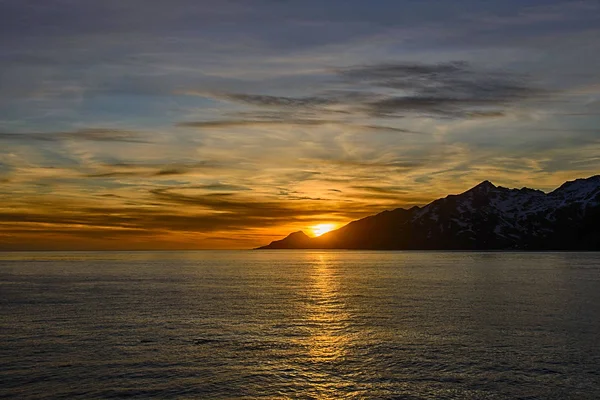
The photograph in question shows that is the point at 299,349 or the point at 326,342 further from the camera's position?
the point at 326,342

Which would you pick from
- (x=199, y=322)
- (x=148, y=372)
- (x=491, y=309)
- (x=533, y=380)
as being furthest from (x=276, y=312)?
(x=533, y=380)

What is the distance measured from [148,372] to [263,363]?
841cm

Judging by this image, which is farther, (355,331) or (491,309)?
(491,309)

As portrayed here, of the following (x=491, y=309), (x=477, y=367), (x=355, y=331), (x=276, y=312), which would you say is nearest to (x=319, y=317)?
(x=276, y=312)

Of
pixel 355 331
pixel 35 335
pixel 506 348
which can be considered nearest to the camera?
pixel 506 348

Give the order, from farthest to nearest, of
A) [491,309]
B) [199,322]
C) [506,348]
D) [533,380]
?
[491,309] → [199,322] → [506,348] → [533,380]

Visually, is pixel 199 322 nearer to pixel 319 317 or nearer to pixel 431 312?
pixel 319 317

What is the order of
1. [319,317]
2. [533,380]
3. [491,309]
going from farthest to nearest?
[491,309]
[319,317]
[533,380]

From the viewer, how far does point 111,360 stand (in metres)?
43.2

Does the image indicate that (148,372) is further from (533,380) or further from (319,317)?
(319,317)

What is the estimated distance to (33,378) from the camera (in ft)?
125

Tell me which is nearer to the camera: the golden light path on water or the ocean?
the ocean

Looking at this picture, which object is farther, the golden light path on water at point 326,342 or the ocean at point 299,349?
the golden light path on water at point 326,342

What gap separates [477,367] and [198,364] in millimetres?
20681
